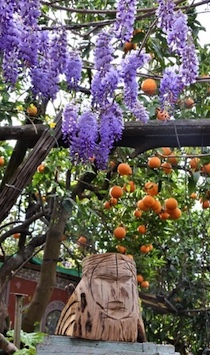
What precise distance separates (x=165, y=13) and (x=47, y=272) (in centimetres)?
242

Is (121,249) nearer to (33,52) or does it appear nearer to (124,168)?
(124,168)

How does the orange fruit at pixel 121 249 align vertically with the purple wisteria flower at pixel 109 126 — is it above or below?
above

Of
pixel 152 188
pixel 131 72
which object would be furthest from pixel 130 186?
pixel 131 72

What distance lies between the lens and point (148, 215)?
3801 mm

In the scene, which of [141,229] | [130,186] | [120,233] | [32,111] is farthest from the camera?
[141,229]

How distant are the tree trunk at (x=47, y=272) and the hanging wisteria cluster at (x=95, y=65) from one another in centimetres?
187

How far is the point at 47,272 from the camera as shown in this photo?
3.34 metres

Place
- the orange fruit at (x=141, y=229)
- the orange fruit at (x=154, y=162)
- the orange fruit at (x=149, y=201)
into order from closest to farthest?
the orange fruit at (x=154, y=162), the orange fruit at (x=149, y=201), the orange fruit at (x=141, y=229)

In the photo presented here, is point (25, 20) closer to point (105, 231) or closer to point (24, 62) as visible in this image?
point (24, 62)

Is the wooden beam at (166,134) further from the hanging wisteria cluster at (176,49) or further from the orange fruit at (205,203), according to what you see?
the orange fruit at (205,203)

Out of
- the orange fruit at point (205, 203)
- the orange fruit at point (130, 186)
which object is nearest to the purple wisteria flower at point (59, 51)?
the orange fruit at point (130, 186)

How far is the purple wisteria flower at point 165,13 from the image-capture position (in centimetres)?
108

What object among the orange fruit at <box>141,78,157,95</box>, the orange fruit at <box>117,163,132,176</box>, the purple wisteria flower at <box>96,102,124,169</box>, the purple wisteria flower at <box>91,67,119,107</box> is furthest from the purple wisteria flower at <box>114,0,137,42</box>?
the orange fruit at <box>117,163,132,176</box>

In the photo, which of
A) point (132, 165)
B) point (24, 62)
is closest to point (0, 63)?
point (24, 62)
